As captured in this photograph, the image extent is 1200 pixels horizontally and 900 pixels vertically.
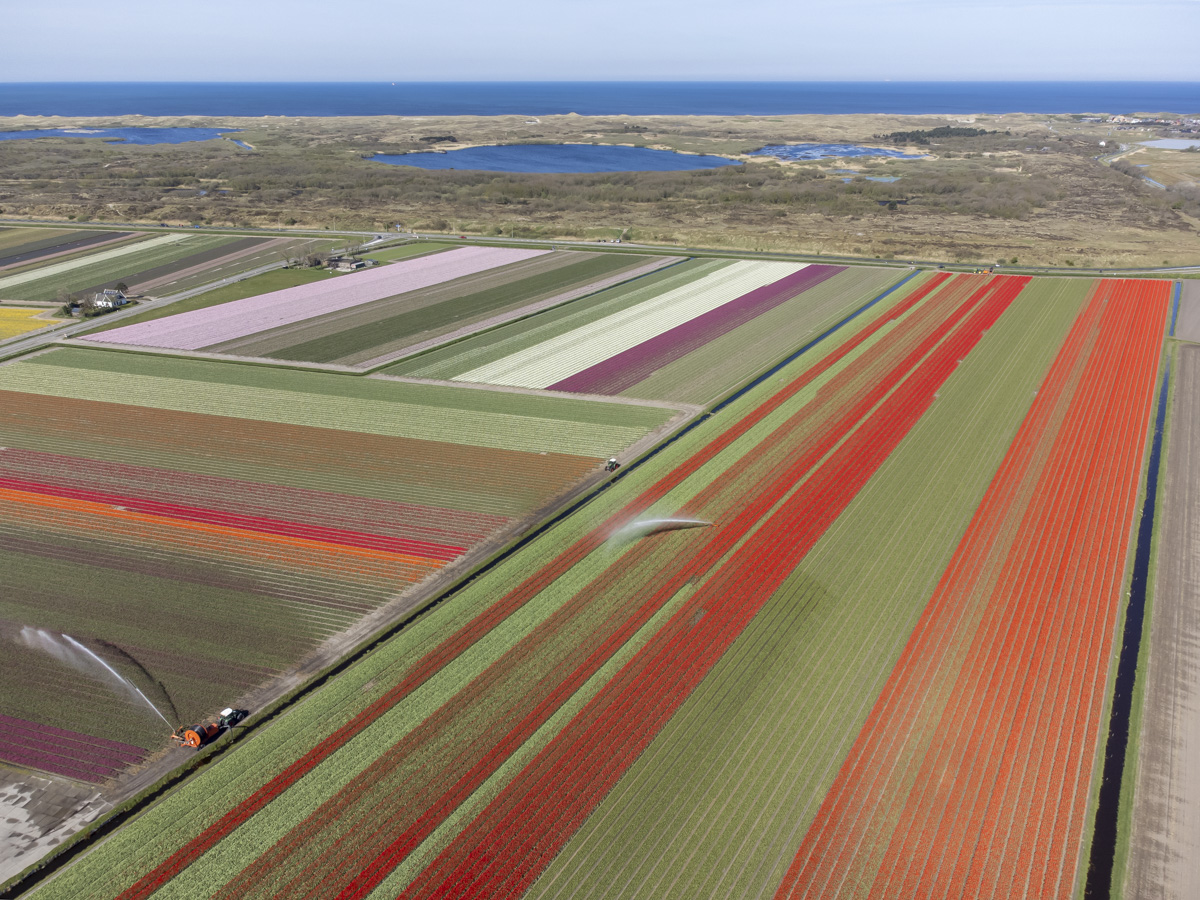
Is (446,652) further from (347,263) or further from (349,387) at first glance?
(347,263)

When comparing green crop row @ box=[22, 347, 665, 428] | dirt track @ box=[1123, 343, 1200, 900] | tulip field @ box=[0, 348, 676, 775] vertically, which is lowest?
dirt track @ box=[1123, 343, 1200, 900]

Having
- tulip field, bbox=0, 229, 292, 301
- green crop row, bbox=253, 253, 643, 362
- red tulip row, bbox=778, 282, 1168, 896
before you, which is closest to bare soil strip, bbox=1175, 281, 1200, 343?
red tulip row, bbox=778, 282, 1168, 896

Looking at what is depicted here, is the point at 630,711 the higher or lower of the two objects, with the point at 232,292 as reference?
lower

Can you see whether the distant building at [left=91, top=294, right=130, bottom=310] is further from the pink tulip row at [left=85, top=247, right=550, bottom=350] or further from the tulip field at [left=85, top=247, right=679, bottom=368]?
the tulip field at [left=85, top=247, right=679, bottom=368]

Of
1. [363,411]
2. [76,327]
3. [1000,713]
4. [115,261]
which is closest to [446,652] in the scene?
[1000,713]

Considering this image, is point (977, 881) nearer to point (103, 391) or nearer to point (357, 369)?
point (357, 369)

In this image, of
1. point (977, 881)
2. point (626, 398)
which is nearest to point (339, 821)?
point (977, 881)
